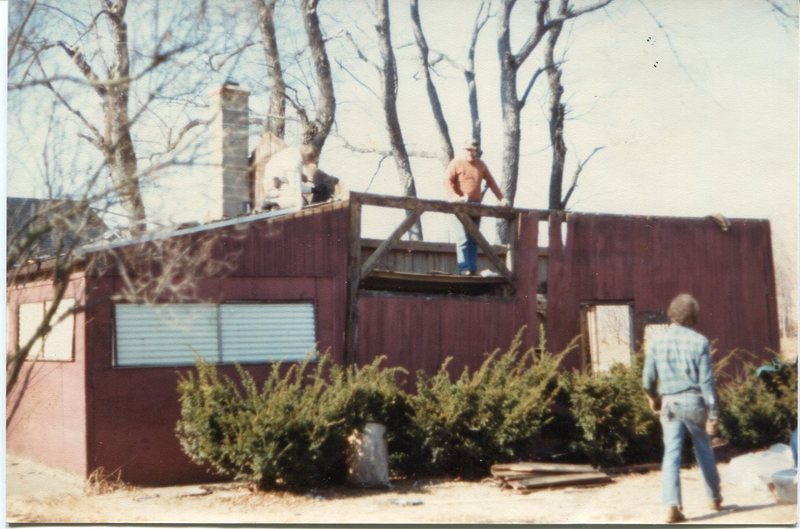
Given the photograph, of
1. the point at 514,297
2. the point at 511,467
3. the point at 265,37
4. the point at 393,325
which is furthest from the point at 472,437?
the point at 265,37

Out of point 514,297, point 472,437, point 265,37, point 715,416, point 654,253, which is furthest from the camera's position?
point 265,37

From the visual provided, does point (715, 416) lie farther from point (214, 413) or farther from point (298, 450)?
point (214, 413)

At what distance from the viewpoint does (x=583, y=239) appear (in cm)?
1391

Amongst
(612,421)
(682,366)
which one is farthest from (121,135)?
(612,421)

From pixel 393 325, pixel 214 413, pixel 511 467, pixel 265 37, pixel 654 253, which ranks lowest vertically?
pixel 511 467

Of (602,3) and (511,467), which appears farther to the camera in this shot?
(602,3)

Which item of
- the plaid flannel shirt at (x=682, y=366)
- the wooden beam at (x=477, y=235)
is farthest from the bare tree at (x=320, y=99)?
the plaid flannel shirt at (x=682, y=366)

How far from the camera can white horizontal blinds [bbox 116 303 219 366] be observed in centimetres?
1086

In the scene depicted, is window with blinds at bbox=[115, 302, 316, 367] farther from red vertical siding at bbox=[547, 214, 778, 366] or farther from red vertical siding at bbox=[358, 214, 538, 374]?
red vertical siding at bbox=[547, 214, 778, 366]

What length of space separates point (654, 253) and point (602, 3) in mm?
5948

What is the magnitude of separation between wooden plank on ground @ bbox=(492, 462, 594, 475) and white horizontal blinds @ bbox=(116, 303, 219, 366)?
376cm

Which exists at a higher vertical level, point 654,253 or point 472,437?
point 654,253

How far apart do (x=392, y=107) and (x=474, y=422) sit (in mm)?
12272

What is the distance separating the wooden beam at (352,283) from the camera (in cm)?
1200
